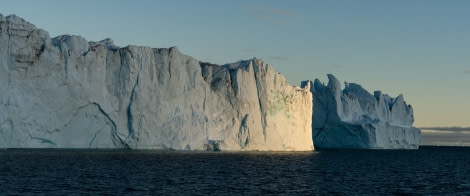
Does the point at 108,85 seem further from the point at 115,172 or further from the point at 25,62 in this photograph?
the point at 115,172

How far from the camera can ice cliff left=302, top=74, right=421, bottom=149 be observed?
76438 millimetres

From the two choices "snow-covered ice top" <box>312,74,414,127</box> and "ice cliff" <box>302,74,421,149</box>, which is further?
"snow-covered ice top" <box>312,74,414,127</box>

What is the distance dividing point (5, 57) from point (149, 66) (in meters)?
11.8

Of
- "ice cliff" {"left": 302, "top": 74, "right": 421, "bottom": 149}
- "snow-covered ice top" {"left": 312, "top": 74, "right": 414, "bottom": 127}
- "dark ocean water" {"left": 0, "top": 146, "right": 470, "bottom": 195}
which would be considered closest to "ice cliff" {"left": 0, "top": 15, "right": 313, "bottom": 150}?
"dark ocean water" {"left": 0, "top": 146, "right": 470, "bottom": 195}

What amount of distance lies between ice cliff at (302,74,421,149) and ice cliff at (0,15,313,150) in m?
14.4

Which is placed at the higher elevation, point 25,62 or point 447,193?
point 25,62

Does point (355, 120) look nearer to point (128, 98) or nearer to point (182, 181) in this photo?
point (128, 98)

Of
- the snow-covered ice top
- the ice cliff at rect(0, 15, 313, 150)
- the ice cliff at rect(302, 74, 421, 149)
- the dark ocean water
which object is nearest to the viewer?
the dark ocean water

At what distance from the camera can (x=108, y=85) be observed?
50625mm

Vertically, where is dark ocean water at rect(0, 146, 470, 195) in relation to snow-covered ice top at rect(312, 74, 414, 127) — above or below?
below

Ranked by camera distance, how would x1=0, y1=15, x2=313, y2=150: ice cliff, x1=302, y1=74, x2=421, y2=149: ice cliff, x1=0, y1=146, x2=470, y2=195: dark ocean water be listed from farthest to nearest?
x1=302, y1=74, x2=421, y2=149: ice cliff
x1=0, y1=15, x2=313, y2=150: ice cliff
x1=0, y1=146, x2=470, y2=195: dark ocean water

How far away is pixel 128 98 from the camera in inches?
1999

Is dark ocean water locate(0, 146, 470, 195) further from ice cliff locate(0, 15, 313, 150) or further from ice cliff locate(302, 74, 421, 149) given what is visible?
ice cliff locate(302, 74, 421, 149)

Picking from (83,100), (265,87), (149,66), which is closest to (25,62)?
(83,100)
